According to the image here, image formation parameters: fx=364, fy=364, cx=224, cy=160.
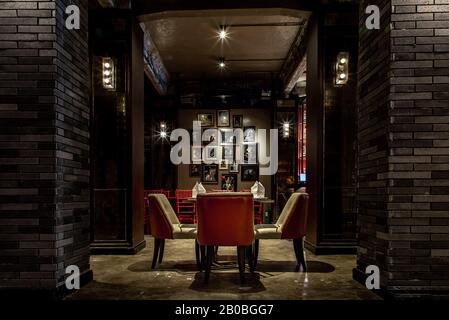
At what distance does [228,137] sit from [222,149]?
1.25 ft

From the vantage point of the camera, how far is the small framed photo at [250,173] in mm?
10203

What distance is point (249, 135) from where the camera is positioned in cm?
1031

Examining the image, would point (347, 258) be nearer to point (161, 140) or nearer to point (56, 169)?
point (56, 169)

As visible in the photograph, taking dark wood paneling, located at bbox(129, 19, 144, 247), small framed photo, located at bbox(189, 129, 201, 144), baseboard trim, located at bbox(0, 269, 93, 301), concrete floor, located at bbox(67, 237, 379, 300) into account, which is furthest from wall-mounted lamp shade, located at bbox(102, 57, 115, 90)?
small framed photo, located at bbox(189, 129, 201, 144)

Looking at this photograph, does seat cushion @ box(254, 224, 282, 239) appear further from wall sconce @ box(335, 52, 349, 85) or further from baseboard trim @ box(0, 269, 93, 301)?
wall sconce @ box(335, 52, 349, 85)

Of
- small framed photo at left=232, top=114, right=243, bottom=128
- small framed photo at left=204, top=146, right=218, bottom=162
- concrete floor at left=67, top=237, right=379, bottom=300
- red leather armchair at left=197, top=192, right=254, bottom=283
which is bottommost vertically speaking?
concrete floor at left=67, top=237, right=379, bottom=300

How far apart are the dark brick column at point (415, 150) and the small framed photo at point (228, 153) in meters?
7.15

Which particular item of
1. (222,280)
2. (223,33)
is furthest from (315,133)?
(223,33)

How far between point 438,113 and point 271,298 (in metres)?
2.13

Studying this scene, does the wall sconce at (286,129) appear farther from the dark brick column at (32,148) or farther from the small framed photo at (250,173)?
the dark brick column at (32,148)

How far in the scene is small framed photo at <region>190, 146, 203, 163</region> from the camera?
10.3 metres

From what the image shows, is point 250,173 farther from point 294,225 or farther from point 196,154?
point 294,225

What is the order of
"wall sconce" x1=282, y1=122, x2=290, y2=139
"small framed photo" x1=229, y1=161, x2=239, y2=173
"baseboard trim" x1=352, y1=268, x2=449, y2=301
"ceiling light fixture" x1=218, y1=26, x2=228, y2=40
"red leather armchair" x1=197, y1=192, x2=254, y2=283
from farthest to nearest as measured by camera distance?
"small framed photo" x1=229, y1=161, x2=239, y2=173 < "wall sconce" x1=282, y1=122, x2=290, y2=139 < "ceiling light fixture" x1=218, y1=26, x2=228, y2=40 < "red leather armchair" x1=197, y1=192, x2=254, y2=283 < "baseboard trim" x1=352, y1=268, x2=449, y2=301
